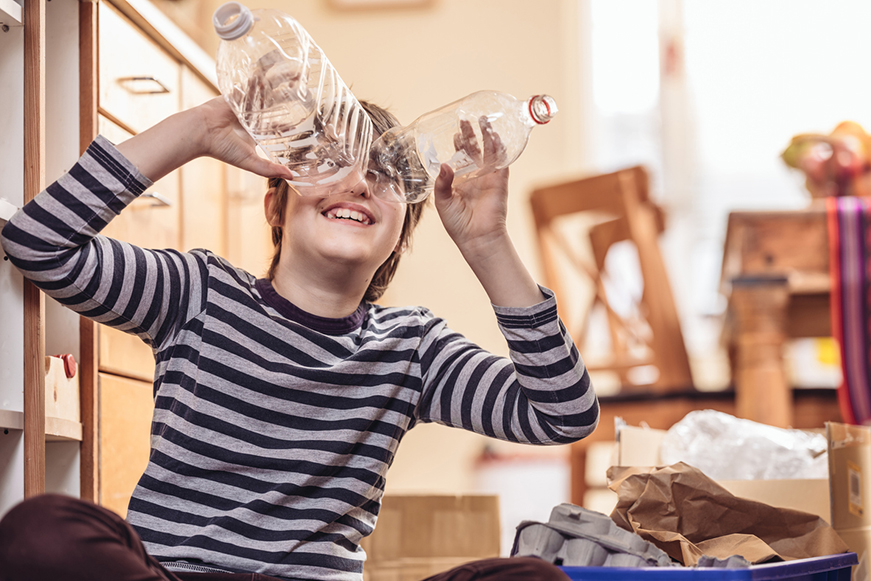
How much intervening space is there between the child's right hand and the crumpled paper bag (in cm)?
49

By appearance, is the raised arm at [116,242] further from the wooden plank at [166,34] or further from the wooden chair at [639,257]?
the wooden chair at [639,257]

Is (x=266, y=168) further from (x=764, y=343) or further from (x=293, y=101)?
(x=764, y=343)

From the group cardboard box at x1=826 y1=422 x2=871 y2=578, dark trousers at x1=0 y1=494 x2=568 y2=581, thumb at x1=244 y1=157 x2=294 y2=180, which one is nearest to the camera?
dark trousers at x1=0 y1=494 x2=568 y2=581

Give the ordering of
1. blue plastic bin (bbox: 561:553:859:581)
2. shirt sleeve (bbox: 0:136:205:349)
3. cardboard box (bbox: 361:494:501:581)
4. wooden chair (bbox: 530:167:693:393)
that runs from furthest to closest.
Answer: wooden chair (bbox: 530:167:693:393) → cardboard box (bbox: 361:494:501:581) → shirt sleeve (bbox: 0:136:205:349) → blue plastic bin (bbox: 561:553:859:581)

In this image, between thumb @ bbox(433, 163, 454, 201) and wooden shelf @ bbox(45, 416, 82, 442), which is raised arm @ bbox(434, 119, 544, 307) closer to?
thumb @ bbox(433, 163, 454, 201)

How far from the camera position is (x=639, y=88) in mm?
3227

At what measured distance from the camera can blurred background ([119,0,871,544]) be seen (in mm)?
3066

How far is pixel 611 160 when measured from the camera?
319 cm

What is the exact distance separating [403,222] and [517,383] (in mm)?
245

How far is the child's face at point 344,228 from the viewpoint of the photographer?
925 mm

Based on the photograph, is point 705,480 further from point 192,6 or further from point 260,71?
point 192,6

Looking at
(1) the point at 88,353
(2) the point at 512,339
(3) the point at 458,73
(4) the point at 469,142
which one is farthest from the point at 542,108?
(3) the point at 458,73

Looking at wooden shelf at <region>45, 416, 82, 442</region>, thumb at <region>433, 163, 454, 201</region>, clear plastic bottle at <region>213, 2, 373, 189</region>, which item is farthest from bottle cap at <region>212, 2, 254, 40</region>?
wooden shelf at <region>45, 416, 82, 442</region>

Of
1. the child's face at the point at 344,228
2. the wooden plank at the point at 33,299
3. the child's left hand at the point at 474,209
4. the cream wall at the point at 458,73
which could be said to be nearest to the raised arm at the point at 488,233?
the child's left hand at the point at 474,209
